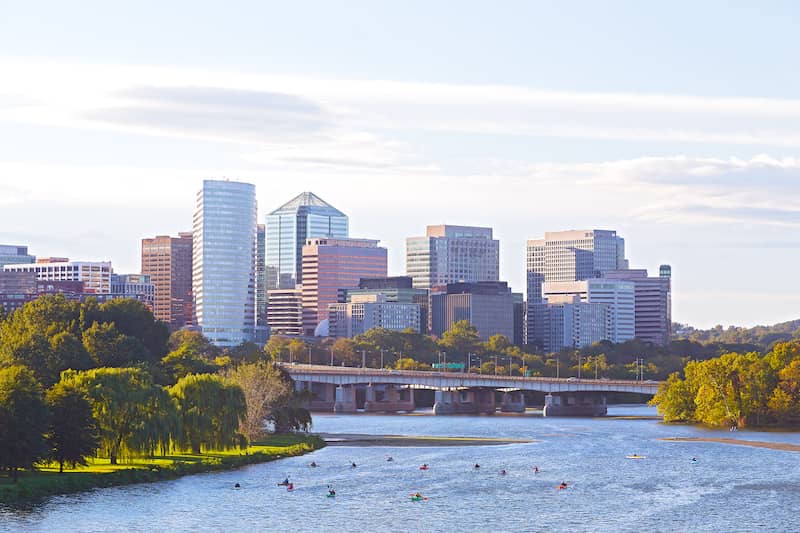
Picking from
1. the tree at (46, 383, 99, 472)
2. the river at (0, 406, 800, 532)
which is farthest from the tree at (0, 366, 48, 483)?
the river at (0, 406, 800, 532)

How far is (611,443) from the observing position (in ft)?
601

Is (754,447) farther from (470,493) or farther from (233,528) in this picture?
(233,528)

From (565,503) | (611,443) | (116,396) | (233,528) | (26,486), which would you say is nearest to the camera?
(233,528)

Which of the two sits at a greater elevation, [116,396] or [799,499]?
[116,396]

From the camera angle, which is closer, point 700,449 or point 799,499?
point 799,499

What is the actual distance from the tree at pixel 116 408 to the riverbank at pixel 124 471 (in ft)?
5.37

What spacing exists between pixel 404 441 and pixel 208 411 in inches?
1979

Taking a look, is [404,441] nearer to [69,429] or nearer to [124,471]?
[124,471]

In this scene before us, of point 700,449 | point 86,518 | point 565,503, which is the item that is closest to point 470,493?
point 565,503

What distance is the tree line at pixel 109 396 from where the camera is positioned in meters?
113

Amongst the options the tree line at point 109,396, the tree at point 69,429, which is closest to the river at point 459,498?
the tree at point 69,429

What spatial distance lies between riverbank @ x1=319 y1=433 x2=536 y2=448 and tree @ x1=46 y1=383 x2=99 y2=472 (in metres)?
58.4

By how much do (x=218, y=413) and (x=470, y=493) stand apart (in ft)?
94.3

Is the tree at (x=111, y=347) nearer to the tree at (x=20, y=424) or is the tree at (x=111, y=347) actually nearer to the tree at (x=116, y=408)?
the tree at (x=116, y=408)
